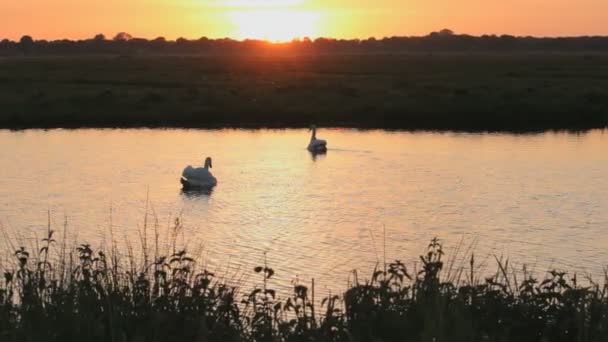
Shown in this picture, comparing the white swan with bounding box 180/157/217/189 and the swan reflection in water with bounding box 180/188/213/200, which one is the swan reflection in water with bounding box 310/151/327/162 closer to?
the white swan with bounding box 180/157/217/189

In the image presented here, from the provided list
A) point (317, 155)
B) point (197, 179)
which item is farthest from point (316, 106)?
point (197, 179)

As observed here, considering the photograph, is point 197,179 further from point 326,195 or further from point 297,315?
point 297,315

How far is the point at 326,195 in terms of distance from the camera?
81.3ft

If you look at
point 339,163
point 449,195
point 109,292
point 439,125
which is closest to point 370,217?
point 449,195

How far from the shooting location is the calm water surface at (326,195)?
17578 millimetres

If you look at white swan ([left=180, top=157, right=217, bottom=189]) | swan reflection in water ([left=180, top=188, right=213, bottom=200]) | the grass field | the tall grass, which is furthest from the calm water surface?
the grass field

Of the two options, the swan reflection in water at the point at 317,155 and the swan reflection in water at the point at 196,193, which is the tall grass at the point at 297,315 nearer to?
the swan reflection in water at the point at 196,193

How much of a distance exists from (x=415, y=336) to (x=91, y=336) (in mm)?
2604

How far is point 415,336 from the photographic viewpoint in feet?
26.2

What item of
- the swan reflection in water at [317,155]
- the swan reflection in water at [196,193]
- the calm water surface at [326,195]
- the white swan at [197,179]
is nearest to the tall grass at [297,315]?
the calm water surface at [326,195]

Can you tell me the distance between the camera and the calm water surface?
17578 mm

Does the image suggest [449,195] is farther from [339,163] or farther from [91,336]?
[91,336]

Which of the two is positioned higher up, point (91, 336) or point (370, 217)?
point (91, 336)

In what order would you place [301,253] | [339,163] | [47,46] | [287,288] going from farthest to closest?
[47,46]
[339,163]
[301,253]
[287,288]
